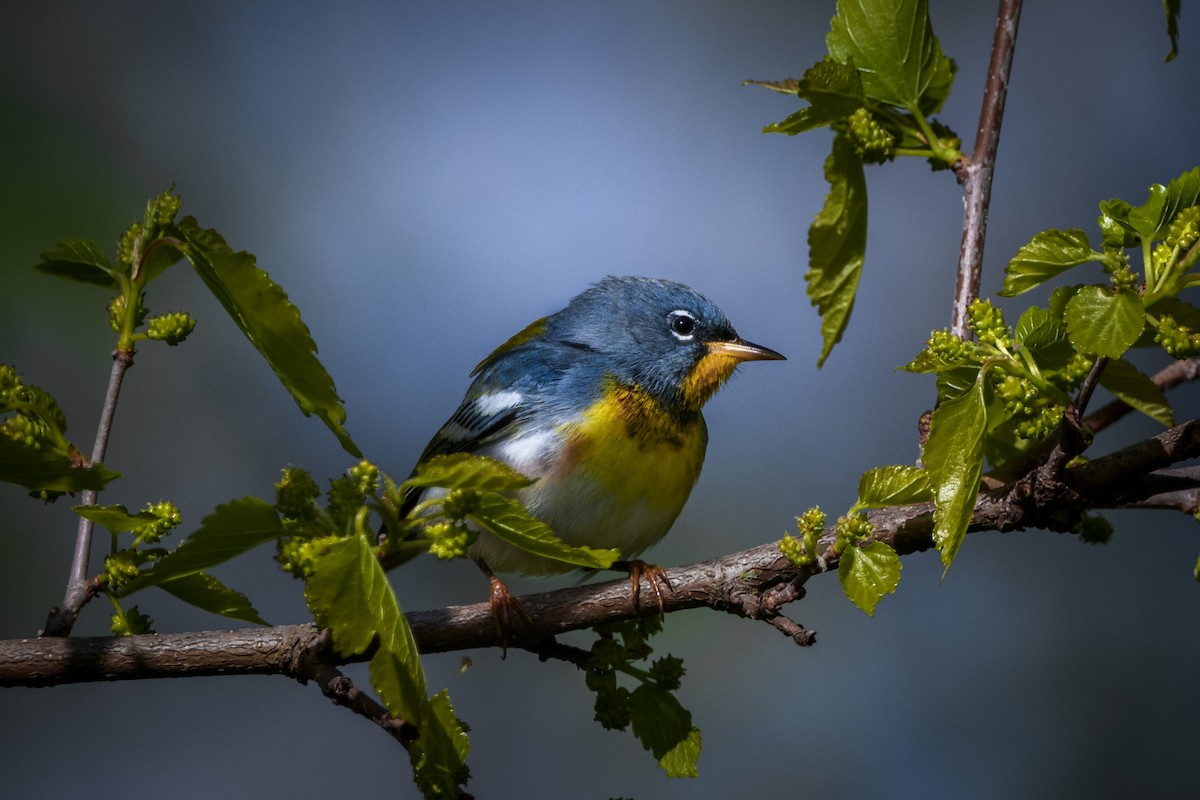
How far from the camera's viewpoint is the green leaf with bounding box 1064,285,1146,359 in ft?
4.88

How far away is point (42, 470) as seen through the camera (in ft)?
5.19

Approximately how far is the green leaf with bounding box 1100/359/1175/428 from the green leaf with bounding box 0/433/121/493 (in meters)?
1.63

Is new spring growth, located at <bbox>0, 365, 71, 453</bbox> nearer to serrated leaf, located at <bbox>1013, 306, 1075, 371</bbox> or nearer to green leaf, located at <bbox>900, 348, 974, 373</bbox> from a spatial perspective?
green leaf, located at <bbox>900, 348, 974, 373</bbox>

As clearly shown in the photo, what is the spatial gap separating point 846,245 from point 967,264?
13.3 inches

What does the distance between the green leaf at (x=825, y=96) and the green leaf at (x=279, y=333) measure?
A: 2.66ft

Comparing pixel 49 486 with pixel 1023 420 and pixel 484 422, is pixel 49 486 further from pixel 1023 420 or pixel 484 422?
pixel 484 422

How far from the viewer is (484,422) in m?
3.72

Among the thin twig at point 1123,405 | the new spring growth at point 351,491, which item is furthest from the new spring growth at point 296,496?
the thin twig at point 1123,405

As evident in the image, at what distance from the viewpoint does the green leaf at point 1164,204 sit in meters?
1.58

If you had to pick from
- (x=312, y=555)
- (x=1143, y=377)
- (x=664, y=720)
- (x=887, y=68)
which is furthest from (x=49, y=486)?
(x=1143, y=377)

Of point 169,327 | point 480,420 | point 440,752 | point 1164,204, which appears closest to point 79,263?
point 169,327

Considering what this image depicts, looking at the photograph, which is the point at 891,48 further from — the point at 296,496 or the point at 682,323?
the point at 682,323

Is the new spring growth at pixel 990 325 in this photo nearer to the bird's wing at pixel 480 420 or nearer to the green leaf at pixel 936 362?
the green leaf at pixel 936 362

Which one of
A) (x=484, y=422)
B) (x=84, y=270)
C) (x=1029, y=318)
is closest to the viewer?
(x=1029, y=318)
